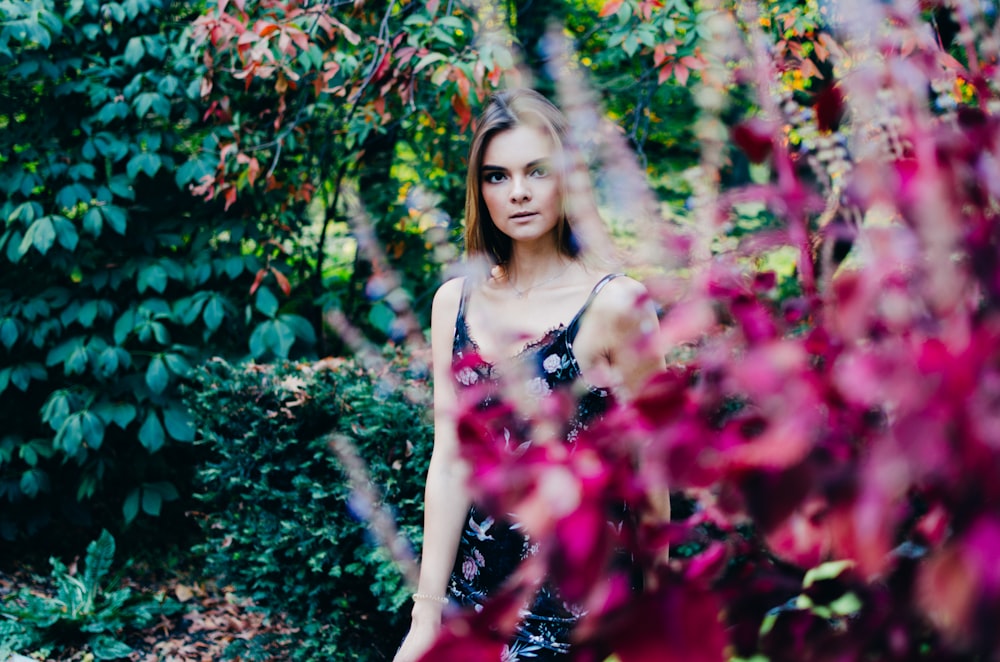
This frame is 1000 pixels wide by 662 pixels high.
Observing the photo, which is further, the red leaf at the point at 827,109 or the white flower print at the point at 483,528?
the white flower print at the point at 483,528

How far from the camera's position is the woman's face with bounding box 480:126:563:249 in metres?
1.75

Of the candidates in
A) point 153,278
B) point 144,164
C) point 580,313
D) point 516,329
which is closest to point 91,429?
point 153,278

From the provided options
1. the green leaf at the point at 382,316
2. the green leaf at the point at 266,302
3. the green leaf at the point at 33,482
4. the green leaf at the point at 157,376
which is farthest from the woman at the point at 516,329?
the green leaf at the point at 33,482

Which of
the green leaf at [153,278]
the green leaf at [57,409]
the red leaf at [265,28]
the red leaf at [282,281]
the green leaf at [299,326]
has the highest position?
the red leaf at [265,28]

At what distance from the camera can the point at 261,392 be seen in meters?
3.22

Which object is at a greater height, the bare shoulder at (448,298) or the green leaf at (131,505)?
the bare shoulder at (448,298)

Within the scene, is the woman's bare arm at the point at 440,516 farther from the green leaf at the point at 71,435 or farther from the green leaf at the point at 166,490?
the green leaf at the point at 166,490

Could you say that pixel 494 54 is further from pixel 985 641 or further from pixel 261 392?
pixel 985 641

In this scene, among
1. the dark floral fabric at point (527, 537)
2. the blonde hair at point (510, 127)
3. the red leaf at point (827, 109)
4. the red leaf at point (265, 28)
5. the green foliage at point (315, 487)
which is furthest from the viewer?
the red leaf at point (265, 28)

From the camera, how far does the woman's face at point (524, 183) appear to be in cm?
175

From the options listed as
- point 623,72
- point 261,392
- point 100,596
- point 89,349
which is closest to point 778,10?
point 623,72

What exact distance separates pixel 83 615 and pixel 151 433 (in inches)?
32.0

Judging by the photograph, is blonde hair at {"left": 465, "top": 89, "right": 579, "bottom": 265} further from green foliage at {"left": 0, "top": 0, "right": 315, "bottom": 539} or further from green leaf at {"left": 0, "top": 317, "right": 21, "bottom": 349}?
green leaf at {"left": 0, "top": 317, "right": 21, "bottom": 349}

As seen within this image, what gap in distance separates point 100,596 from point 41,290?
4.95ft
